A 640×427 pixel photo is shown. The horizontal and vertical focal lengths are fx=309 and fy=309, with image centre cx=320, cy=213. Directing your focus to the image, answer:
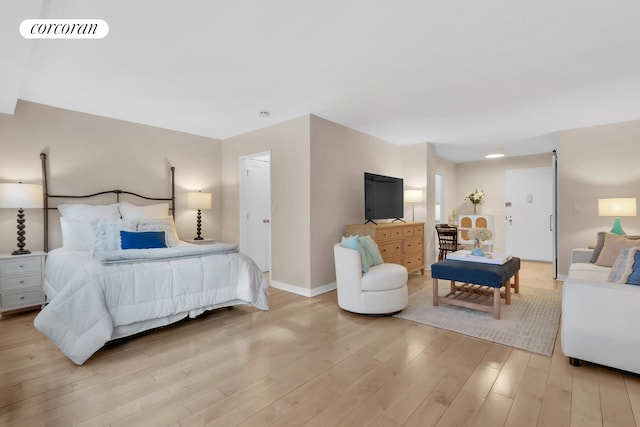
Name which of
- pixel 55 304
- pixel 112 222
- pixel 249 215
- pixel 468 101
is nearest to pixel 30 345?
pixel 55 304

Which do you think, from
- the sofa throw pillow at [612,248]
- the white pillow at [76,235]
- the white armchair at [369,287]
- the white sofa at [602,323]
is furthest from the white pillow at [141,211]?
the sofa throw pillow at [612,248]

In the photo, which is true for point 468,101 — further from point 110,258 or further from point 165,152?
point 165,152

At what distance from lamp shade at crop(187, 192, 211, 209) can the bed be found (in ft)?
2.86

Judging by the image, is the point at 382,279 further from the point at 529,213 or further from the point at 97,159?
the point at 529,213

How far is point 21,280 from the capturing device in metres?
3.36

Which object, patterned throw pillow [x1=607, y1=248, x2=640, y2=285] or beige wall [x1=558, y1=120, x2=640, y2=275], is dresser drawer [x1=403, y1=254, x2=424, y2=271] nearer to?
beige wall [x1=558, y1=120, x2=640, y2=275]

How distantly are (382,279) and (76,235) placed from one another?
3494 millimetres

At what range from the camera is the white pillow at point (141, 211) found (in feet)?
13.2

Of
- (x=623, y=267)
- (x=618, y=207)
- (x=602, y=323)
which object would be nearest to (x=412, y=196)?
(x=618, y=207)

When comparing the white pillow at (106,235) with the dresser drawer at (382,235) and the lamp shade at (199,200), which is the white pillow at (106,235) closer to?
the lamp shade at (199,200)

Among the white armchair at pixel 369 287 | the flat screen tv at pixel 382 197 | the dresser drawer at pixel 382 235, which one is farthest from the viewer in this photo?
the flat screen tv at pixel 382 197

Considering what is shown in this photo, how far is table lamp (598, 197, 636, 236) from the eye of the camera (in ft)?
13.1

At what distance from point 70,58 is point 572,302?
434 cm

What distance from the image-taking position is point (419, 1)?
190 cm
